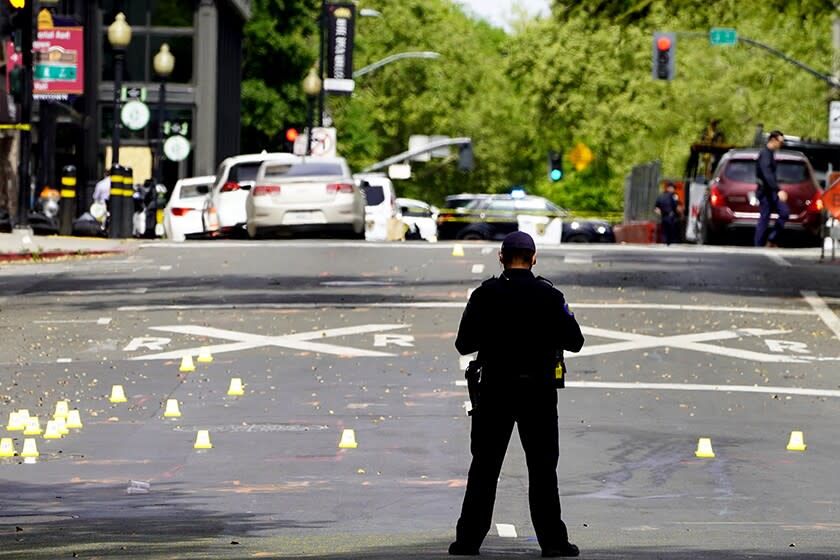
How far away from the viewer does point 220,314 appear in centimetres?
2423

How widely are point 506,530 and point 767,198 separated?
26619 mm

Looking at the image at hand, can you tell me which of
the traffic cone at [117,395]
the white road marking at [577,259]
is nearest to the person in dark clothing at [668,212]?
the white road marking at [577,259]

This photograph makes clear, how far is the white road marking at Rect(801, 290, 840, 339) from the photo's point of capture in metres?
24.0

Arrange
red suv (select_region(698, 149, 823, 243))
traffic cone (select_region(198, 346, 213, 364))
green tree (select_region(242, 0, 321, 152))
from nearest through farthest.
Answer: traffic cone (select_region(198, 346, 213, 364)) → red suv (select_region(698, 149, 823, 243)) → green tree (select_region(242, 0, 321, 152))

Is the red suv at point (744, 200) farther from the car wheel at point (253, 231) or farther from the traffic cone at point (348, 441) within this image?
the traffic cone at point (348, 441)

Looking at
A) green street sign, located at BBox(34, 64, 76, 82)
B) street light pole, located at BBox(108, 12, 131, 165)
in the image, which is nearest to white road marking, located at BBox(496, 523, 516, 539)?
street light pole, located at BBox(108, 12, 131, 165)

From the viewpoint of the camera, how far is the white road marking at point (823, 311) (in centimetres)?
2398

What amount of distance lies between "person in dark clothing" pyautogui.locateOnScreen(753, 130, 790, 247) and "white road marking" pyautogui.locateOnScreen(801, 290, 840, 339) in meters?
9.34

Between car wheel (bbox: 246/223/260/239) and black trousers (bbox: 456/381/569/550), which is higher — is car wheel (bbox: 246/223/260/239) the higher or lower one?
the lower one

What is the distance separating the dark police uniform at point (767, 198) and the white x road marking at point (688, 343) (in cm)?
1404

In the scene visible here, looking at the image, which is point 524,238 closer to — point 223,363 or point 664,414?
point 664,414

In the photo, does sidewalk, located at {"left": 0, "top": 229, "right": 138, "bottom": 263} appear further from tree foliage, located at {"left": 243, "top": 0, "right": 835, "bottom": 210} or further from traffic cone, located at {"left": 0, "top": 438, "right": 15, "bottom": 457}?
tree foliage, located at {"left": 243, "top": 0, "right": 835, "bottom": 210}

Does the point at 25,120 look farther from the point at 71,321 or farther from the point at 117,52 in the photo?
the point at 71,321

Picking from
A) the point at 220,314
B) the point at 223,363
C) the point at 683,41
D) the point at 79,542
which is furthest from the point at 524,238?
the point at 683,41
